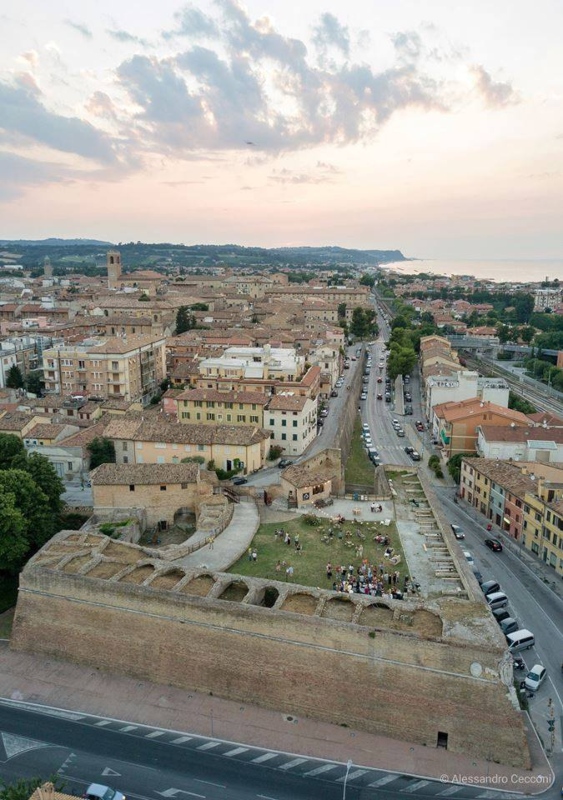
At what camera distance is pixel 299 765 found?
1805 centimetres

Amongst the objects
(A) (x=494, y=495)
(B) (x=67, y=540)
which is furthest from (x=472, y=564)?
(B) (x=67, y=540)

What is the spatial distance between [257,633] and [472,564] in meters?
11.8

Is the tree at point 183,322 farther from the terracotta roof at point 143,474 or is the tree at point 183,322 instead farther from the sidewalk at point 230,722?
the sidewalk at point 230,722

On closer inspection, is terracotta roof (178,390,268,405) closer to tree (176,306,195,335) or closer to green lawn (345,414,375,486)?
green lawn (345,414,375,486)

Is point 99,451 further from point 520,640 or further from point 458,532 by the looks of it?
point 520,640

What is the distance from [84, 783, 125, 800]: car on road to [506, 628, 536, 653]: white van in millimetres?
14095

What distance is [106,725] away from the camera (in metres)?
19.8

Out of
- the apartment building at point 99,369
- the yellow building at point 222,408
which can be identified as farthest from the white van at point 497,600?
the apartment building at point 99,369

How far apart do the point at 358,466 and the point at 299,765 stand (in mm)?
25581

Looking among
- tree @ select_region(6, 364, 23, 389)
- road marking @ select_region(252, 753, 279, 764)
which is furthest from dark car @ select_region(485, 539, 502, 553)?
tree @ select_region(6, 364, 23, 389)

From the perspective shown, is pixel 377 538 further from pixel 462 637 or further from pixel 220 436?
pixel 220 436

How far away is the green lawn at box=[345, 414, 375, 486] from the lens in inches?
1560

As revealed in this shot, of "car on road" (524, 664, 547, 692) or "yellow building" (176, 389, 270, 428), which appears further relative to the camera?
"yellow building" (176, 389, 270, 428)

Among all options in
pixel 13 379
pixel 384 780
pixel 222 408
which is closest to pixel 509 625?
pixel 384 780
